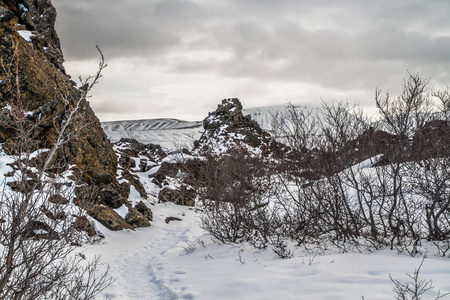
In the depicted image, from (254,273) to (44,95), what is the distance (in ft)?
39.6

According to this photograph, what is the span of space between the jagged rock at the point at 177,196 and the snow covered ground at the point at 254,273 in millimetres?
12393

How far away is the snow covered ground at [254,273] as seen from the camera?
4.42m

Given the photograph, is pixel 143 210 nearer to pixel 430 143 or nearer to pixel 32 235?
pixel 32 235

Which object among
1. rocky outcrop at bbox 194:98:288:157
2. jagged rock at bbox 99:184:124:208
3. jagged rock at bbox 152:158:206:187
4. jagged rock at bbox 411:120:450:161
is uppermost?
rocky outcrop at bbox 194:98:288:157

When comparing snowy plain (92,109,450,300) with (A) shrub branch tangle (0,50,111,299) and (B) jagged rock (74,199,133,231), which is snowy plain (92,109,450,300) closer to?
(B) jagged rock (74,199,133,231)

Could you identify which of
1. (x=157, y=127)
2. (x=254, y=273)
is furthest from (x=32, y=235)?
(x=157, y=127)

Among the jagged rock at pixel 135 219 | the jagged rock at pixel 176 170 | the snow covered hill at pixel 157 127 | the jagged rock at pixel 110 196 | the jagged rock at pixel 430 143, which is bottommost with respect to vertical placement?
the jagged rock at pixel 135 219

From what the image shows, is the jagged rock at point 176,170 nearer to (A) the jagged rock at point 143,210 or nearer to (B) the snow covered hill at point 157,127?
(A) the jagged rock at point 143,210

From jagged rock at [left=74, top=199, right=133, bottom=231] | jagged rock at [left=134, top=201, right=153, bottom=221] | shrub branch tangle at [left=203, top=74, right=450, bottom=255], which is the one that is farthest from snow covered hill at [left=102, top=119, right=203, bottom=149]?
shrub branch tangle at [left=203, top=74, right=450, bottom=255]

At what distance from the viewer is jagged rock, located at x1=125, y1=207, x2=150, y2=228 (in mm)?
14039

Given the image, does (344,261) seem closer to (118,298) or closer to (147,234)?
(118,298)

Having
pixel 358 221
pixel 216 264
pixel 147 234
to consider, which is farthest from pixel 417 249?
pixel 147 234

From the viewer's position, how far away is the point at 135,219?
1425 centimetres

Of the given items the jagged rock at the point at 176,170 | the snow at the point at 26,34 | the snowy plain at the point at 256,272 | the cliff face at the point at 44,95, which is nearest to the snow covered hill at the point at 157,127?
the jagged rock at the point at 176,170
